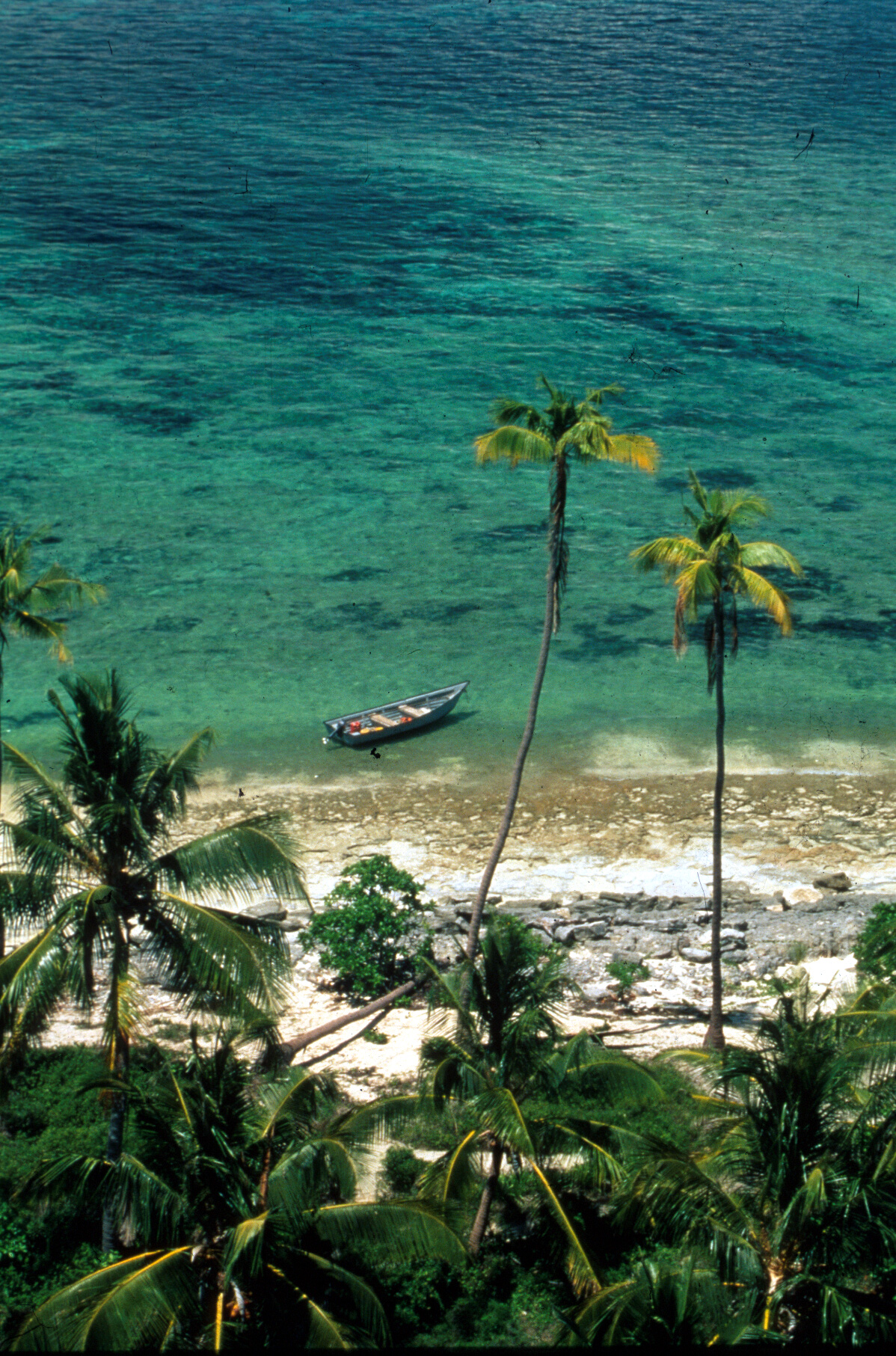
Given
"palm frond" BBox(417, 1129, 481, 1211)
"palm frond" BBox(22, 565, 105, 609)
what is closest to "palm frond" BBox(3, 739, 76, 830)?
"palm frond" BBox(22, 565, 105, 609)

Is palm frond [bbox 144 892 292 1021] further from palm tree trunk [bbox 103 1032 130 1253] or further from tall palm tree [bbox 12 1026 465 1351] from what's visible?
palm tree trunk [bbox 103 1032 130 1253]

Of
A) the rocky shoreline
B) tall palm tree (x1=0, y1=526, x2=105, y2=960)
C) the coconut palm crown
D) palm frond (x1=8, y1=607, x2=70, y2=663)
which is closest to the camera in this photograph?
tall palm tree (x1=0, y1=526, x2=105, y2=960)

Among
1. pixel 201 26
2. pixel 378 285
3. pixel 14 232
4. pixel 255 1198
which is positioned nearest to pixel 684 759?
pixel 255 1198

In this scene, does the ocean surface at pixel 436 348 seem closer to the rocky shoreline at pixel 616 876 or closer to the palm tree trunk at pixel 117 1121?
the rocky shoreline at pixel 616 876

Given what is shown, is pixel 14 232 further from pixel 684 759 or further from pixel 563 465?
pixel 563 465

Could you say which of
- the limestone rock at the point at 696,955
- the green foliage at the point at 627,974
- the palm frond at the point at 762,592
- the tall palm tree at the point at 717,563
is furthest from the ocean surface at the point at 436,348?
the palm frond at the point at 762,592

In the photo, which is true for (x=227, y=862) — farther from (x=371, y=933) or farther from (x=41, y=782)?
(x=371, y=933)

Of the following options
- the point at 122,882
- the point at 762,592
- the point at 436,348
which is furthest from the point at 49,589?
the point at 436,348
